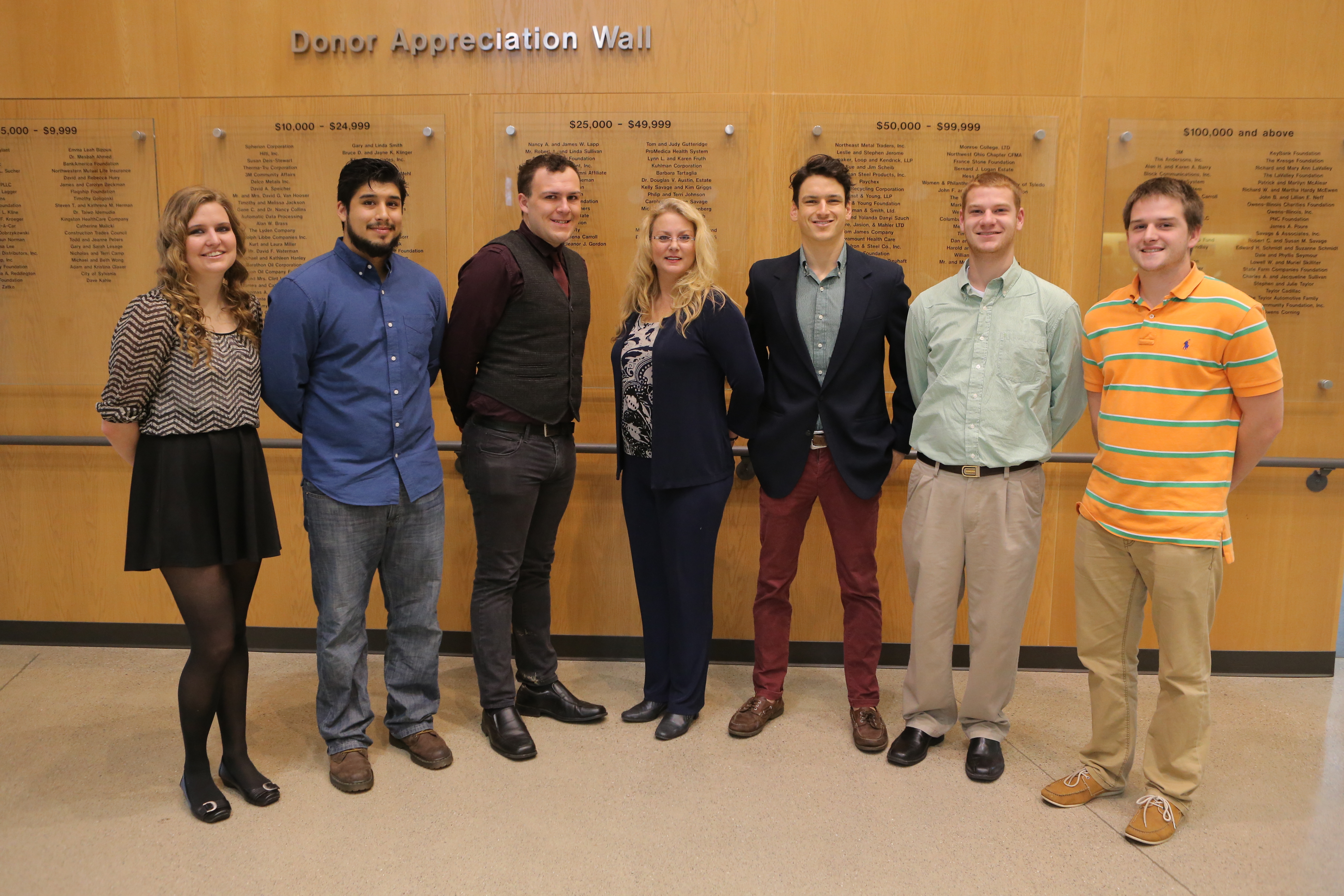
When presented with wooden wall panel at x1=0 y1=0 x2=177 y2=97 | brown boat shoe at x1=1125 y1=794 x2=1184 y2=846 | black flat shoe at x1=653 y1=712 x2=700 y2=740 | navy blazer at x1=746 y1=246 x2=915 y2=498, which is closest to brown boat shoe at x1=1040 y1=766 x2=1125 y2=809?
brown boat shoe at x1=1125 y1=794 x2=1184 y2=846

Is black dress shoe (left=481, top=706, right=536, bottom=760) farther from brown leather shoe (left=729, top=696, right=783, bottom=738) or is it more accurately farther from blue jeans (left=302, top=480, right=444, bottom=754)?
brown leather shoe (left=729, top=696, right=783, bottom=738)

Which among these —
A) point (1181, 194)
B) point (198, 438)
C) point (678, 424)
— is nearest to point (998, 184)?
point (1181, 194)

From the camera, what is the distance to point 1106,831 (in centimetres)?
266

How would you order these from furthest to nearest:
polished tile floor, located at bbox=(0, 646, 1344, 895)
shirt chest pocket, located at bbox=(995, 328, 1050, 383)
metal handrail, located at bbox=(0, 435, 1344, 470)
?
1. metal handrail, located at bbox=(0, 435, 1344, 470)
2. shirt chest pocket, located at bbox=(995, 328, 1050, 383)
3. polished tile floor, located at bbox=(0, 646, 1344, 895)

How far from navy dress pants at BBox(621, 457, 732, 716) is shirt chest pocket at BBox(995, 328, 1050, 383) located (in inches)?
39.0

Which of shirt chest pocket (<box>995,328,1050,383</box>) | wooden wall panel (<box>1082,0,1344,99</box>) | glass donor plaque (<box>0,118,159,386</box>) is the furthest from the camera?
glass donor plaque (<box>0,118,159,386</box>)

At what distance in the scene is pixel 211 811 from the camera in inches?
106

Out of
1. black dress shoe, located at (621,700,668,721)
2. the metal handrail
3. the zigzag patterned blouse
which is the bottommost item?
black dress shoe, located at (621,700,668,721)

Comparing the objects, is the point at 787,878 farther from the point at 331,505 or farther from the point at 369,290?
the point at 369,290

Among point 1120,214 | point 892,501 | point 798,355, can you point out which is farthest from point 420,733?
point 1120,214

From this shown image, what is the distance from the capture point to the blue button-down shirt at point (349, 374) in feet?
8.93

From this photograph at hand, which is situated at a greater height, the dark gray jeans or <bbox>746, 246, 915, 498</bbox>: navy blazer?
<bbox>746, 246, 915, 498</bbox>: navy blazer

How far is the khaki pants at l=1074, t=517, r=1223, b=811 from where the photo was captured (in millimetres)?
2559

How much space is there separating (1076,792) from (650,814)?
133 cm
